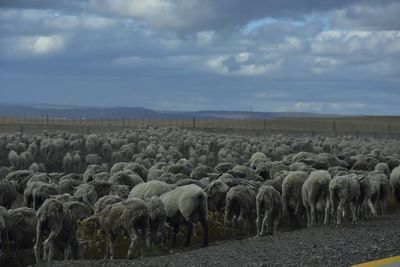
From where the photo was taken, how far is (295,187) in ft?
68.4

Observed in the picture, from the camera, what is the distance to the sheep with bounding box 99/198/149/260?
51.3 ft

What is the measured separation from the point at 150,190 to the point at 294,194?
4.46 metres

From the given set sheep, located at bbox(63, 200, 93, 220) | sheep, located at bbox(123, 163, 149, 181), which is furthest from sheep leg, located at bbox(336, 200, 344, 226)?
sheep, located at bbox(123, 163, 149, 181)

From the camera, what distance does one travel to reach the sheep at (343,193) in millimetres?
19156

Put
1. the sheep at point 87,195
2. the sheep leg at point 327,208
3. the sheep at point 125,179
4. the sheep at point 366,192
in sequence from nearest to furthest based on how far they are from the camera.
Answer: the sheep leg at point 327,208, the sheep at point 87,195, the sheep at point 366,192, the sheep at point 125,179

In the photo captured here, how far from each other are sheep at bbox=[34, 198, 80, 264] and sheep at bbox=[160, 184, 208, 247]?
3286 mm

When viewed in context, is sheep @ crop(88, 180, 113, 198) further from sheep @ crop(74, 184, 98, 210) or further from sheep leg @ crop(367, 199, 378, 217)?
sheep leg @ crop(367, 199, 378, 217)

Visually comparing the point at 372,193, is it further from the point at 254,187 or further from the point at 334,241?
the point at 334,241

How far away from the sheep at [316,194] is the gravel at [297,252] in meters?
3.41

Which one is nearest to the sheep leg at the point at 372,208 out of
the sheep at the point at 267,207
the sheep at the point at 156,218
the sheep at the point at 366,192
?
the sheep at the point at 366,192

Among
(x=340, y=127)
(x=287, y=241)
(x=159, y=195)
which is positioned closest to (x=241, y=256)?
(x=287, y=241)

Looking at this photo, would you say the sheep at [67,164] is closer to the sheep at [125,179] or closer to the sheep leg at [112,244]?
the sheep at [125,179]

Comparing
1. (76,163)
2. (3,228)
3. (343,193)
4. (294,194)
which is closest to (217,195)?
(294,194)

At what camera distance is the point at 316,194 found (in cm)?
1991
